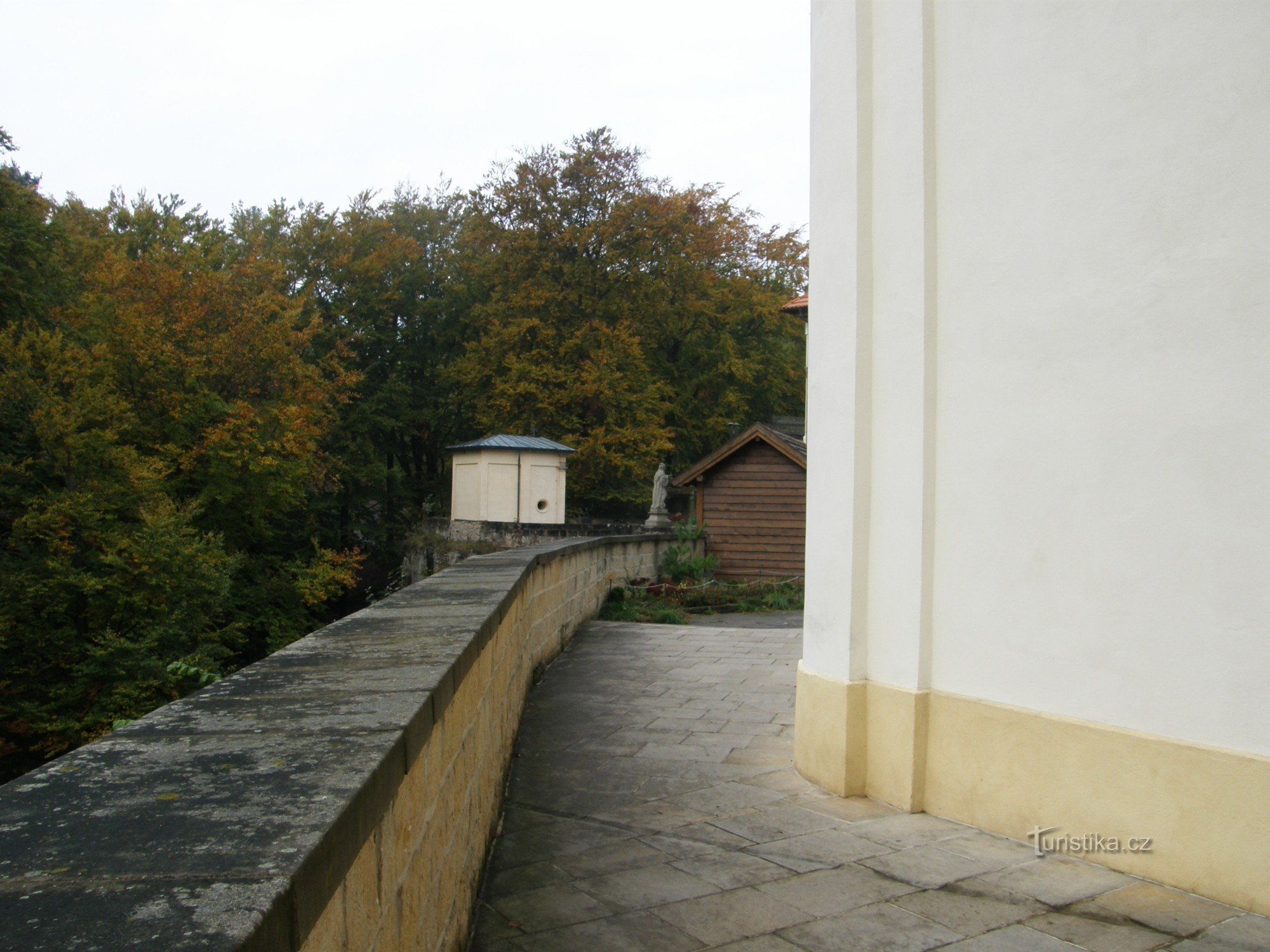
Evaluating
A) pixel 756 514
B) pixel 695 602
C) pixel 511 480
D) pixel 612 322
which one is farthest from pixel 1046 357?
pixel 612 322

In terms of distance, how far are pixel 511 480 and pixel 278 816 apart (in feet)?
81.1

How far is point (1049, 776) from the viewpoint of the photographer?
13.3 ft

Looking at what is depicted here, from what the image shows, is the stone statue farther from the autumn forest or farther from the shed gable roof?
the autumn forest

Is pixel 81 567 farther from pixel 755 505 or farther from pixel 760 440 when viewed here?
pixel 760 440

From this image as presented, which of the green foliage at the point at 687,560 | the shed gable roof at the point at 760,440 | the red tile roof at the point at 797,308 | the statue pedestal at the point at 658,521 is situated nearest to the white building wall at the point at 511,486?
the statue pedestal at the point at 658,521

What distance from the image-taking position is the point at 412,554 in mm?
29281

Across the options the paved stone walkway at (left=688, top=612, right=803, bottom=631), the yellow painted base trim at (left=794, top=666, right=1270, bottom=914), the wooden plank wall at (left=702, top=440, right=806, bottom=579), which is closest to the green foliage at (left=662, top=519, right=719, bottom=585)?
the wooden plank wall at (left=702, top=440, right=806, bottom=579)

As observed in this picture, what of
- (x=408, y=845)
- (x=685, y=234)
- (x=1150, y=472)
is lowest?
(x=408, y=845)

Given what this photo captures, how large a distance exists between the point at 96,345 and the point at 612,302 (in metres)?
16.0

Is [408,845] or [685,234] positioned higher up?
[685,234]

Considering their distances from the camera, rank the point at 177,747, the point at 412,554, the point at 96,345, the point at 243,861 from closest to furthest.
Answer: the point at 243,861
the point at 177,747
the point at 96,345
the point at 412,554

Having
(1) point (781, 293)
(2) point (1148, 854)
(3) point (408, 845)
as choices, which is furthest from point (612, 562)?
(1) point (781, 293)

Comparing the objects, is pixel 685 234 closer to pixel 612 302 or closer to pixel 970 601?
pixel 612 302

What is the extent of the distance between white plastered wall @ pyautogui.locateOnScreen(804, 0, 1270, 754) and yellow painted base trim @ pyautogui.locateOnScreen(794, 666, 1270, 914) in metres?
0.09
